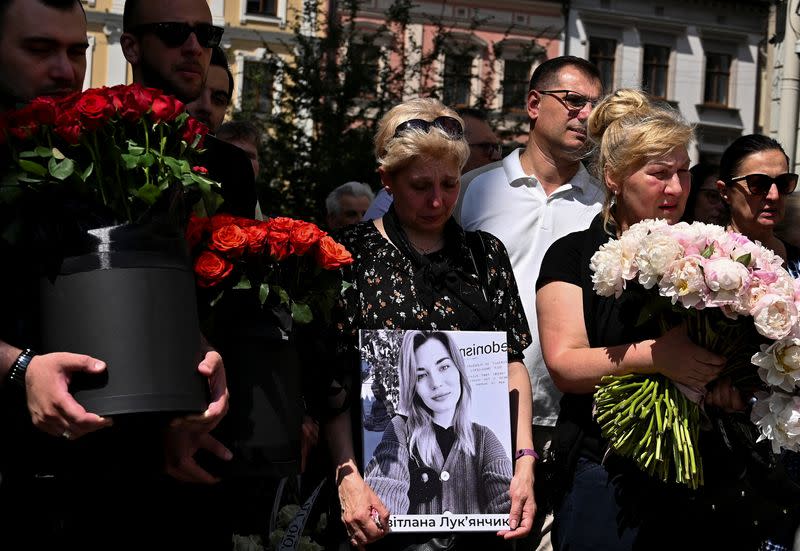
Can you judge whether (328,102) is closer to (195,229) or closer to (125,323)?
(195,229)

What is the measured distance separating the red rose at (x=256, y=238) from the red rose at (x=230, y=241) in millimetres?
17

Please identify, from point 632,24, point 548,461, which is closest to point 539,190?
point 548,461

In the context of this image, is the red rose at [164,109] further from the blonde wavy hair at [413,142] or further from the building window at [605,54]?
the building window at [605,54]

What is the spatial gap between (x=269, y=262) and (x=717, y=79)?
120 ft

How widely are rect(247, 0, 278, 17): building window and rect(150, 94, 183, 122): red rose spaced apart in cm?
2914

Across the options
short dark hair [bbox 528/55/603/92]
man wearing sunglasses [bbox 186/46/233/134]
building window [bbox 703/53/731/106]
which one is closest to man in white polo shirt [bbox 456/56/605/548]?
short dark hair [bbox 528/55/603/92]

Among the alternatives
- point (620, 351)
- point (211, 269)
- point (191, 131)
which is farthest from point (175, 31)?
point (620, 351)

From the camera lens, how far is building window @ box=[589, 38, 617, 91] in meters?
35.2

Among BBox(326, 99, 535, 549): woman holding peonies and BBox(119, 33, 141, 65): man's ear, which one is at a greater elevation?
BBox(119, 33, 141, 65): man's ear

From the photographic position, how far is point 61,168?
227 cm

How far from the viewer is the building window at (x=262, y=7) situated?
100 feet

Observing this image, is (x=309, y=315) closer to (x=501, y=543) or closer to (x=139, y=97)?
(x=139, y=97)

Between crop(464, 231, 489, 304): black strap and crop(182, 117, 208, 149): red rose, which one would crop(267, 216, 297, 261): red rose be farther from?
crop(464, 231, 489, 304): black strap

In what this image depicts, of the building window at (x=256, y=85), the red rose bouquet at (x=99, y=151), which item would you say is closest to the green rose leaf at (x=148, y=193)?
the red rose bouquet at (x=99, y=151)
